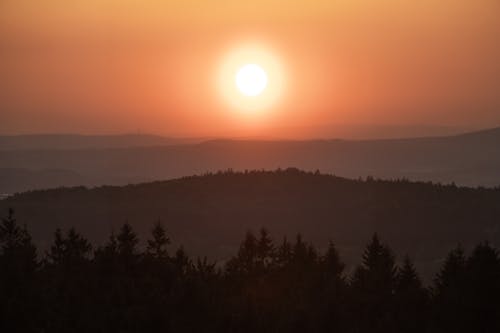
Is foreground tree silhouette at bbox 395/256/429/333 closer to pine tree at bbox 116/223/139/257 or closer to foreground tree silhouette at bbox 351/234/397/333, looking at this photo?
foreground tree silhouette at bbox 351/234/397/333

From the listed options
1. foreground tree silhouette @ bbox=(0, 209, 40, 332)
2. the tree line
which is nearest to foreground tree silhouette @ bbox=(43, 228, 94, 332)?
the tree line

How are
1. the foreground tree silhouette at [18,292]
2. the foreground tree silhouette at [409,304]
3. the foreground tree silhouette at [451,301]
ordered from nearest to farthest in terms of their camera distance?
the foreground tree silhouette at [18,292] < the foreground tree silhouette at [451,301] < the foreground tree silhouette at [409,304]

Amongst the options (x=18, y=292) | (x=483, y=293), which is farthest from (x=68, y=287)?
(x=483, y=293)

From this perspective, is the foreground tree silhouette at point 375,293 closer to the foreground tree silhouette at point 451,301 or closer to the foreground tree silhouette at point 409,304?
the foreground tree silhouette at point 409,304

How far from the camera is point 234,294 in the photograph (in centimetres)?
6216

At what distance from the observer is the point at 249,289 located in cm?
6366

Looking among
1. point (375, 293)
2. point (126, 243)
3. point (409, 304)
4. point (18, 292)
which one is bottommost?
point (409, 304)

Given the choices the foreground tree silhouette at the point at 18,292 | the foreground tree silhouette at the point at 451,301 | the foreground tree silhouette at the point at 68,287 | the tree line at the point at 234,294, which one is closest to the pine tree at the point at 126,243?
the tree line at the point at 234,294

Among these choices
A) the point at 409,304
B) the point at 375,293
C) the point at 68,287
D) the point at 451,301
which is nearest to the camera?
the point at 68,287

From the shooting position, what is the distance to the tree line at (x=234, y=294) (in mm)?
47188

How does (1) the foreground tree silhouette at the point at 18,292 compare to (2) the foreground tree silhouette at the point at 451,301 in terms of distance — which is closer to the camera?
(1) the foreground tree silhouette at the point at 18,292

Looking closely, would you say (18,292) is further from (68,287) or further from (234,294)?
(234,294)

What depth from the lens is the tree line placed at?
155ft

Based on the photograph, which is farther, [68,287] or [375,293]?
[375,293]
